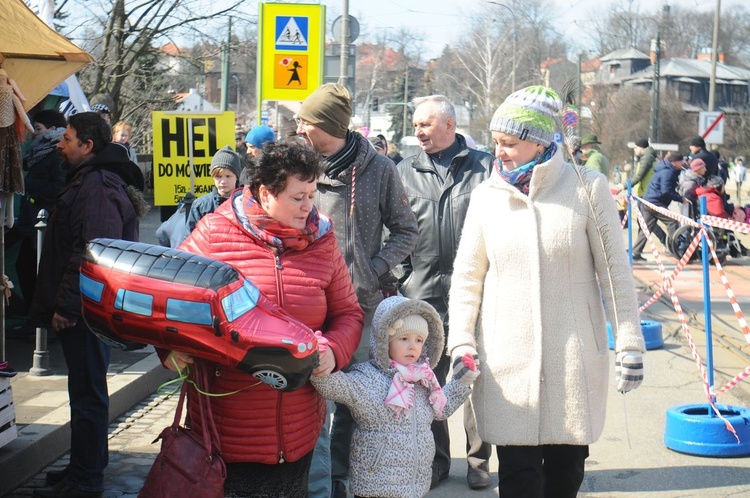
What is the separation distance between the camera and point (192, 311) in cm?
307

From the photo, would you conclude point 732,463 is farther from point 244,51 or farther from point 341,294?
point 244,51

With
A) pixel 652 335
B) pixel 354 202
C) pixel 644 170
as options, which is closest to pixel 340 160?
pixel 354 202

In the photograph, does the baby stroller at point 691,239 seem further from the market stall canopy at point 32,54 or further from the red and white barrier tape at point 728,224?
the market stall canopy at point 32,54

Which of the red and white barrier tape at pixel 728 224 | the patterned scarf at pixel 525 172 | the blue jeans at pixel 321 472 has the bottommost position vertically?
the blue jeans at pixel 321 472

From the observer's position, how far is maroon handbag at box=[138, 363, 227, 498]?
3215 millimetres

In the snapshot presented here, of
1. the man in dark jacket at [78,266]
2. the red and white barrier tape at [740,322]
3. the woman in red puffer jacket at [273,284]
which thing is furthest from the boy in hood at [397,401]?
the red and white barrier tape at [740,322]

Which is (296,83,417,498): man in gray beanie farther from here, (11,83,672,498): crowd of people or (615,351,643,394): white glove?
(615,351,643,394): white glove

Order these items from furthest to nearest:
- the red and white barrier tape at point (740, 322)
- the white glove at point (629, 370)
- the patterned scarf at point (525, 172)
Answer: the red and white barrier tape at point (740, 322), the patterned scarf at point (525, 172), the white glove at point (629, 370)

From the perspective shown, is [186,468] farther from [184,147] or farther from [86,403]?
[184,147]

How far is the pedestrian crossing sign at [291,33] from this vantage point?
9820 mm

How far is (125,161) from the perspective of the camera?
5.21m

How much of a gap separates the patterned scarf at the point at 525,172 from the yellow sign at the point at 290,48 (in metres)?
6.02

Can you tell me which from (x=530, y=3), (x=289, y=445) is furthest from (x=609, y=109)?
(x=289, y=445)

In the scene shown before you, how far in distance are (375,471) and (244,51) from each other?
16817 millimetres
